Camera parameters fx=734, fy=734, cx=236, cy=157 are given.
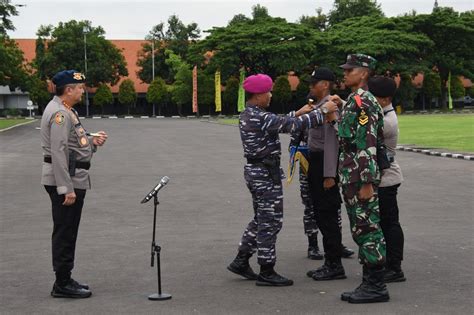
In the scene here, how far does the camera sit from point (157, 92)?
A: 252ft

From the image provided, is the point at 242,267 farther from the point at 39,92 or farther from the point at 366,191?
the point at 39,92

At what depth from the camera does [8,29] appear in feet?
164

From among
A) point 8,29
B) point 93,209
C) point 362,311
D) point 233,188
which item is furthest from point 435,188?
point 8,29

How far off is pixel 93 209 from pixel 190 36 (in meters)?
72.6

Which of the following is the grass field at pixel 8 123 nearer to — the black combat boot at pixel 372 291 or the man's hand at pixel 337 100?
the man's hand at pixel 337 100

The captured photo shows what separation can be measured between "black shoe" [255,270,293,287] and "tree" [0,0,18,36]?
4573 centimetres

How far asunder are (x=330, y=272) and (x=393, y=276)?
571 mm

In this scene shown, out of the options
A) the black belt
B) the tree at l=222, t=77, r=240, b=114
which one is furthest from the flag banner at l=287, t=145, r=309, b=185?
the tree at l=222, t=77, r=240, b=114

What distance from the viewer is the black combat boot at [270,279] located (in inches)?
258

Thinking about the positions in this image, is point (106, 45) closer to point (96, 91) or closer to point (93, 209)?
point (96, 91)

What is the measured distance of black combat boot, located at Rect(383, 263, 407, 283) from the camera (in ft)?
21.9

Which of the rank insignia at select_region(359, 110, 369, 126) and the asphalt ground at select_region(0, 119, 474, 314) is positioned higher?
the rank insignia at select_region(359, 110, 369, 126)

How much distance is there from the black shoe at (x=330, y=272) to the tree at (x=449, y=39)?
67660 mm

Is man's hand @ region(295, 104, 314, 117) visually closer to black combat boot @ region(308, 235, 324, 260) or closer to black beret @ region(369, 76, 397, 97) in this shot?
black beret @ region(369, 76, 397, 97)
